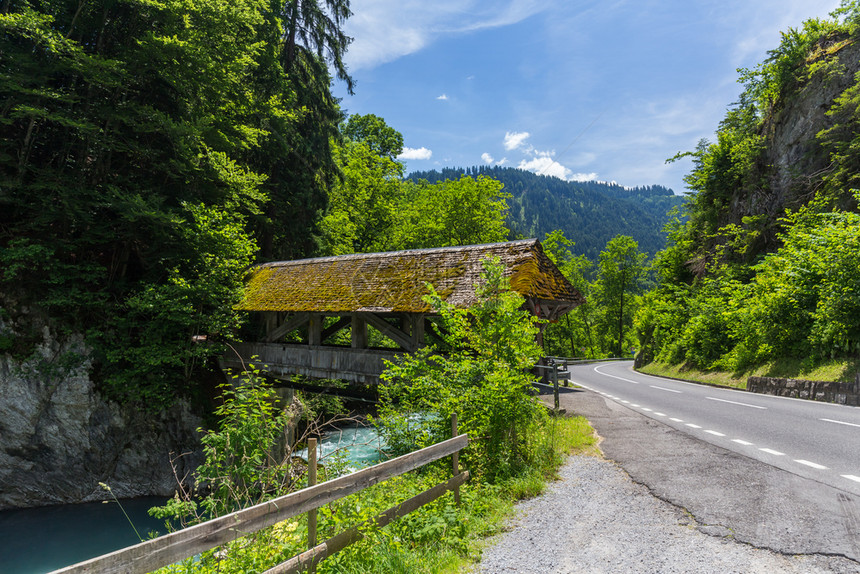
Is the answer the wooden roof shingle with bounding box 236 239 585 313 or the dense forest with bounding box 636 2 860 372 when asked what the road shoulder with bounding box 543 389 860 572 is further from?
the dense forest with bounding box 636 2 860 372

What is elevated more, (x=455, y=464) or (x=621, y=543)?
(x=455, y=464)

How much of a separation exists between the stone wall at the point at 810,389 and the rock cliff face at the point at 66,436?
17.5 metres

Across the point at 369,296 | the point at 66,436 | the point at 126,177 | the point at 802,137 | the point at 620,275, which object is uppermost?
the point at 802,137

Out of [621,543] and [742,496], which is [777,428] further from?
[621,543]

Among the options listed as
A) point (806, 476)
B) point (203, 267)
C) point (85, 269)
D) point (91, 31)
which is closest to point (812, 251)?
point (806, 476)

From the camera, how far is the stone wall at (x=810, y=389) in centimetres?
959

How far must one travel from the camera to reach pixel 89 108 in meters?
12.1

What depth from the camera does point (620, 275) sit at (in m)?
43.4

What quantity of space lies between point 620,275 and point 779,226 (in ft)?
82.4

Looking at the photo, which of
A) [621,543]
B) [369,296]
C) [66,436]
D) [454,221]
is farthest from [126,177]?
[454,221]

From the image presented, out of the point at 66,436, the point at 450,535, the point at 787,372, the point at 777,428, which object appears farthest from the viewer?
the point at 787,372

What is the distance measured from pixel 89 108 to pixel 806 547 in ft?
56.9

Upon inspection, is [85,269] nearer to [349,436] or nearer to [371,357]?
[371,357]

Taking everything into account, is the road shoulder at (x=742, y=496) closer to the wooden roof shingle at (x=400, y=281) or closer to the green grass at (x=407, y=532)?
the green grass at (x=407, y=532)
